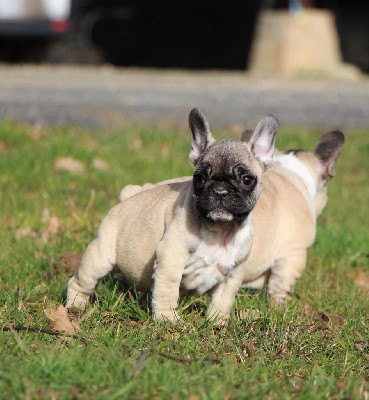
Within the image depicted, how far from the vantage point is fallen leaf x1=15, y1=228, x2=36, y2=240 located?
6.13m

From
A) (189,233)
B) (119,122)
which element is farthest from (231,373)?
(119,122)

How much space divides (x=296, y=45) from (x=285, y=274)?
38.3 ft

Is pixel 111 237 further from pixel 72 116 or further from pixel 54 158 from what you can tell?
pixel 72 116

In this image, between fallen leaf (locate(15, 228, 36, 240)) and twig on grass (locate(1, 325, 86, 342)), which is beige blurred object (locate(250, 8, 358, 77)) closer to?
fallen leaf (locate(15, 228, 36, 240))

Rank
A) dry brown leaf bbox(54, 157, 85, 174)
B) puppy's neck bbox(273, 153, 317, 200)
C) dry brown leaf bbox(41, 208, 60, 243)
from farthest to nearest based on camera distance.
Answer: dry brown leaf bbox(54, 157, 85, 174)
dry brown leaf bbox(41, 208, 60, 243)
puppy's neck bbox(273, 153, 317, 200)

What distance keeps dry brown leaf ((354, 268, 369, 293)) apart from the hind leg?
1.86m

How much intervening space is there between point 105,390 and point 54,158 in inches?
188

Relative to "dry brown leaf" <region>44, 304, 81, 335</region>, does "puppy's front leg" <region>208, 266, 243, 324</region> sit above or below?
above

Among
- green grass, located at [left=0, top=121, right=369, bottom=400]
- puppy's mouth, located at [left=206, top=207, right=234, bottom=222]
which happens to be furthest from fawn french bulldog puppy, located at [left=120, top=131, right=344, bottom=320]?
puppy's mouth, located at [left=206, top=207, right=234, bottom=222]

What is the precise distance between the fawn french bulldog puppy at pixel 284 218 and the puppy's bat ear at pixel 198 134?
2.14 feet

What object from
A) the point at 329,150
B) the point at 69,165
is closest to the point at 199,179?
the point at 329,150

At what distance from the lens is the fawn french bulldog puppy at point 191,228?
4.46 metres

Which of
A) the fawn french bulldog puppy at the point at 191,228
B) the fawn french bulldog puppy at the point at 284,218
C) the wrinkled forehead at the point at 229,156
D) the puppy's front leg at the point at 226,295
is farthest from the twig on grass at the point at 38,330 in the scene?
the fawn french bulldog puppy at the point at 284,218

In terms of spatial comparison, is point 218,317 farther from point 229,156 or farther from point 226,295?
point 229,156
